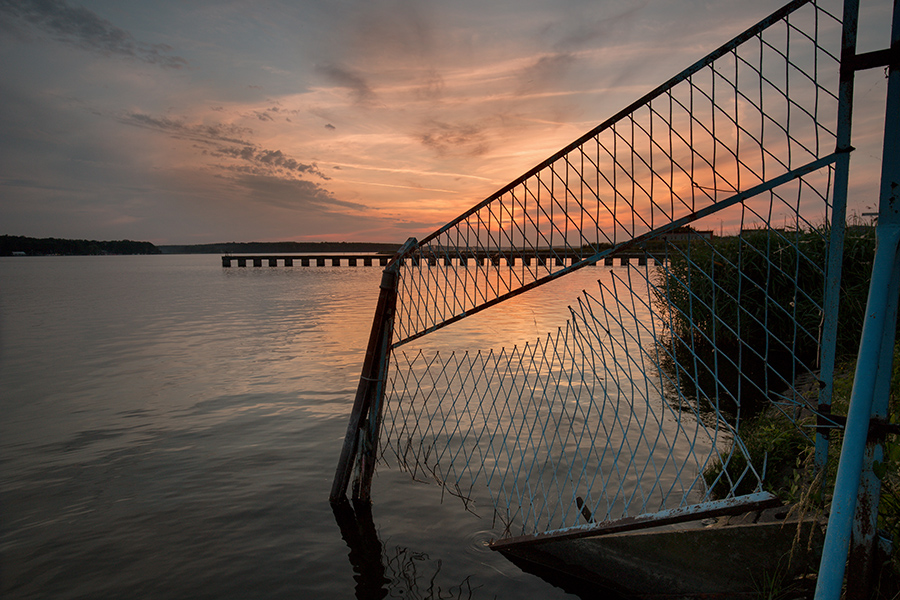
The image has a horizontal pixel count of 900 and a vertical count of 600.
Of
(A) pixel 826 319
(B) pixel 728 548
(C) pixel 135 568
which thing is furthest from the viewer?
(C) pixel 135 568

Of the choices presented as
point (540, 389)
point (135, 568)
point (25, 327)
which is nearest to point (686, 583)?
point (135, 568)

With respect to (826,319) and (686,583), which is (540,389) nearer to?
(686,583)

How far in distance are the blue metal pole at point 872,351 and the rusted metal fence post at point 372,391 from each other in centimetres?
397

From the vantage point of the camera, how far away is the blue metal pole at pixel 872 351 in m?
1.46

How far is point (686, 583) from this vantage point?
369 cm

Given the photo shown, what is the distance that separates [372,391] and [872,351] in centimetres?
471

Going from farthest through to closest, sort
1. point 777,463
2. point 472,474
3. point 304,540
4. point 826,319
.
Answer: point 472,474, point 777,463, point 304,540, point 826,319

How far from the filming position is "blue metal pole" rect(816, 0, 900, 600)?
1.46m

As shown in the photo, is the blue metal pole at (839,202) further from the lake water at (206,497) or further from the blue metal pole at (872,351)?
the lake water at (206,497)

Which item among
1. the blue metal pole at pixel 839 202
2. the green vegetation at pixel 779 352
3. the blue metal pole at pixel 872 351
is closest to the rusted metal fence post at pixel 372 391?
the green vegetation at pixel 779 352

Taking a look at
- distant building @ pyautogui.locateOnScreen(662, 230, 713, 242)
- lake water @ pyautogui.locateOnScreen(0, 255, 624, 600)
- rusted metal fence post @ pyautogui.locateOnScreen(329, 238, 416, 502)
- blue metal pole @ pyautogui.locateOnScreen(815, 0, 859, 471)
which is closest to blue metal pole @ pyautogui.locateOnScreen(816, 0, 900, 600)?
blue metal pole @ pyautogui.locateOnScreen(815, 0, 859, 471)

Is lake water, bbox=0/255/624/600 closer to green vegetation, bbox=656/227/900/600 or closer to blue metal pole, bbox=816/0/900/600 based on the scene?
green vegetation, bbox=656/227/900/600

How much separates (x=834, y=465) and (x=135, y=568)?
6.13m

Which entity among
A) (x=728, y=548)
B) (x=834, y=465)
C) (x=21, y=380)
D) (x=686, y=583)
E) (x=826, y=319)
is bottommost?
(x=21, y=380)
